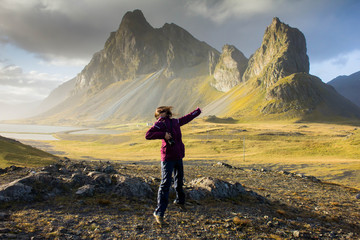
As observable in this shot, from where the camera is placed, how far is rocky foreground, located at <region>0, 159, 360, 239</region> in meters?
6.78

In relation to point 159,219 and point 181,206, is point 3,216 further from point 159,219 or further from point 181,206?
point 181,206

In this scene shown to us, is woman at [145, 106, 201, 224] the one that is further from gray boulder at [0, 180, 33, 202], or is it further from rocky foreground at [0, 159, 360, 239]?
gray boulder at [0, 180, 33, 202]

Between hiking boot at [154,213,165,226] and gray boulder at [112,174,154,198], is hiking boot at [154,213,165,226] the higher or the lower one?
the lower one

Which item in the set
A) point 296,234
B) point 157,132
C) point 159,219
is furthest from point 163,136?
point 296,234

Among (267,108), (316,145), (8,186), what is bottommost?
(316,145)

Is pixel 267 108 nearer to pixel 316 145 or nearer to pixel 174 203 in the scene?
pixel 316 145

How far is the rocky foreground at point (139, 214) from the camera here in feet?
22.2

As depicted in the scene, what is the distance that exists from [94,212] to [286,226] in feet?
23.2

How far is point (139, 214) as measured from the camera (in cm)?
823

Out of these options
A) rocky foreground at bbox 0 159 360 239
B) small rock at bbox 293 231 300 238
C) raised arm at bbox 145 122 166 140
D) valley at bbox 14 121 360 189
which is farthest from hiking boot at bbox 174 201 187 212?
valley at bbox 14 121 360 189

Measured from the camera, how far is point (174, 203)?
921 centimetres

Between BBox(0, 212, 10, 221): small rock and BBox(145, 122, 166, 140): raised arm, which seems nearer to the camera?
BBox(0, 212, 10, 221): small rock

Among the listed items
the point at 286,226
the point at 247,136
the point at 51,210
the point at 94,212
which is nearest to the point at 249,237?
the point at 286,226

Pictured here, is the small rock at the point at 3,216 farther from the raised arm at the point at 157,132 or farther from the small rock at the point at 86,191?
the raised arm at the point at 157,132
